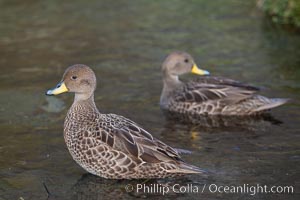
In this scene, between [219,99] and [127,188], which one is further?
[219,99]

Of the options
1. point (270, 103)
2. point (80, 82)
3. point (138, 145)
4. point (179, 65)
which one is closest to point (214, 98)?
point (270, 103)

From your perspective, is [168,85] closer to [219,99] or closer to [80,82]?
[219,99]

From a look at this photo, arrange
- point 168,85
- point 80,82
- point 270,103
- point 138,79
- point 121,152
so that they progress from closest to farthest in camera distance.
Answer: point 121,152
point 80,82
point 270,103
point 168,85
point 138,79

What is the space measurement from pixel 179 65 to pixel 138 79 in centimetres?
84

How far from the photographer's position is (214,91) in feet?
35.0

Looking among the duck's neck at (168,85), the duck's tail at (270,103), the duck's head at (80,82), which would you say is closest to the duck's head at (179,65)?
the duck's neck at (168,85)

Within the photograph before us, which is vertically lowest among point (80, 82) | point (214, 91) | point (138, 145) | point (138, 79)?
point (138, 79)

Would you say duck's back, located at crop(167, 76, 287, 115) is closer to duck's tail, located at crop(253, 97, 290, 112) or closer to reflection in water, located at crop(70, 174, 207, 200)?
duck's tail, located at crop(253, 97, 290, 112)

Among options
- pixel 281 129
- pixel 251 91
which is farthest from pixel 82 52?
pixel 281 129

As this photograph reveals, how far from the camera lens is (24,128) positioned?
9.77m

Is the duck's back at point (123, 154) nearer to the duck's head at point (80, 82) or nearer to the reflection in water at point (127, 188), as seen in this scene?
the reflection in water at point (127, 188)

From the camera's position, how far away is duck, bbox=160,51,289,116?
1042 cm

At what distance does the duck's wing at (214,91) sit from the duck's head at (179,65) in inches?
17.3

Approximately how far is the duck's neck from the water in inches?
7.9
